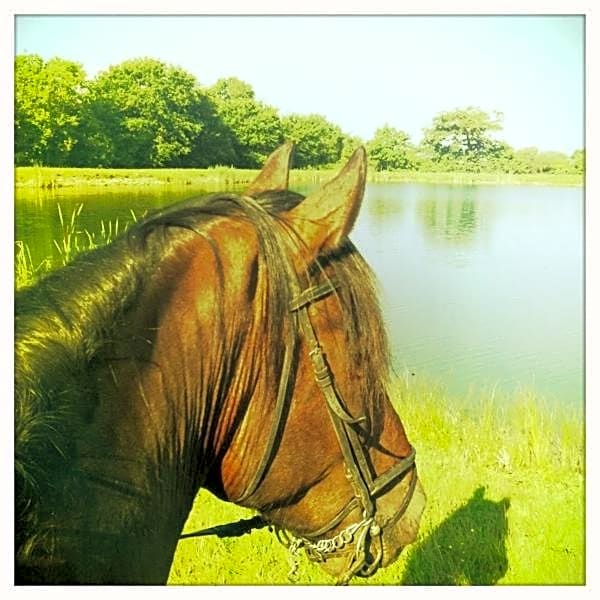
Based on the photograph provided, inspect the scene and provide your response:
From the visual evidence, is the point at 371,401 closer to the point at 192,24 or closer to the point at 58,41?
the point at 192,24

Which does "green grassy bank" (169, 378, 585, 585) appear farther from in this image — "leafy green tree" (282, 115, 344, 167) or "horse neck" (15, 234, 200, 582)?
"horse neck" (15, 234, 200, 582)

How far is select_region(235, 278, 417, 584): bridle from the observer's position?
6.55 feet

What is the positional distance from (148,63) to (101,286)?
1.72 meters

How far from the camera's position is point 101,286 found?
181 centimetres

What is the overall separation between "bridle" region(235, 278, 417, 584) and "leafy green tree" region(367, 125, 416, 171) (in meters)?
1.57

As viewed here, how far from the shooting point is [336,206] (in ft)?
6.39

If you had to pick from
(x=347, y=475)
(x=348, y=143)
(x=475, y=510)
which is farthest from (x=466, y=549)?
(x=348, y=143)

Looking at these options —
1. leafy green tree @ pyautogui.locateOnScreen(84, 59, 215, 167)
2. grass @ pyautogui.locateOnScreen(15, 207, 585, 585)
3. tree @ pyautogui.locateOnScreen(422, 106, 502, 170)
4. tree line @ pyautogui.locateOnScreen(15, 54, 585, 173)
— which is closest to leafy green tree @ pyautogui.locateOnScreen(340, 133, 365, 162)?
tree line @ pyautogui.locateOnScreen(15, 54, 585, 173)

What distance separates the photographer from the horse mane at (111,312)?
1753 millimetres

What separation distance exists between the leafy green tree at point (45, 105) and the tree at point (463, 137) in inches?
62.6

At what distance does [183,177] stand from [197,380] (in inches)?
69.8

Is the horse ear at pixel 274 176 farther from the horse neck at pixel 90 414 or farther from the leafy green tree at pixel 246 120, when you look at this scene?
the leafy green tree at pixel 246 120
